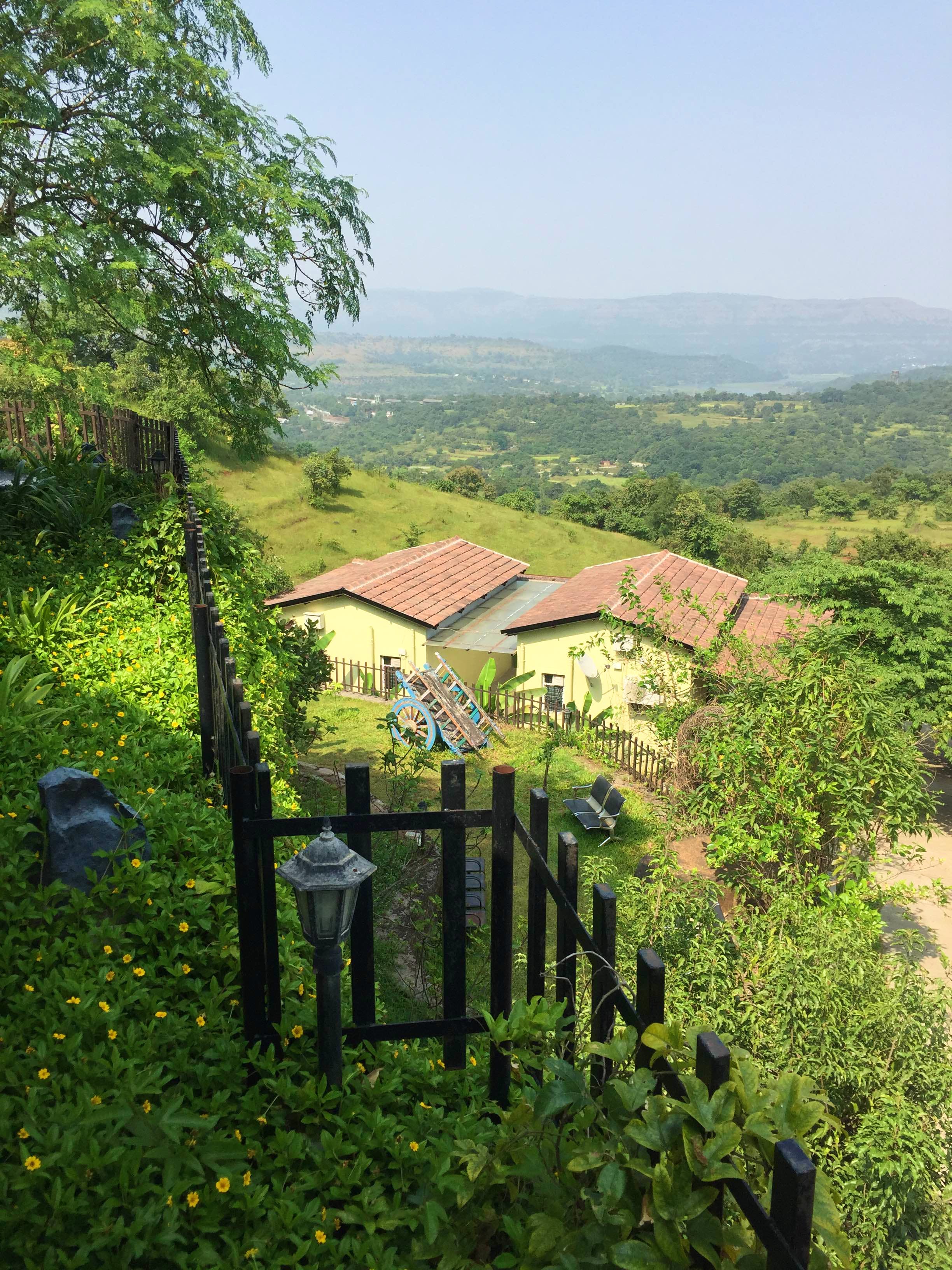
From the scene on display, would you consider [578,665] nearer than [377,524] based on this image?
Yes

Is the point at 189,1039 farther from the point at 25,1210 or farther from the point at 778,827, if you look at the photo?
the point at 778,827

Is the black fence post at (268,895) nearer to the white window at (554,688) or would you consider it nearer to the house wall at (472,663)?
the white window at (554,688)

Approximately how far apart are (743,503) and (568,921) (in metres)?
86.1

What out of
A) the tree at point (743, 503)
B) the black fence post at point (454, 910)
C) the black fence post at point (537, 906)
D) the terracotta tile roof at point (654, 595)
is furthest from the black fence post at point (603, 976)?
the tree at point (743, 503)

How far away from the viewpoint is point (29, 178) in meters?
13.1

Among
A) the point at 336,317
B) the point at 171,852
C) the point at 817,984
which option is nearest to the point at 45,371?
the point at 336,317

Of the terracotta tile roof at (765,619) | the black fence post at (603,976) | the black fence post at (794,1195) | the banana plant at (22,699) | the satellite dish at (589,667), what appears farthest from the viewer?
the satellite dish at (589,667)

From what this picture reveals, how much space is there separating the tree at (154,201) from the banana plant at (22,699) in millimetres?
8452

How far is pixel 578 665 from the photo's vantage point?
23.4 metres

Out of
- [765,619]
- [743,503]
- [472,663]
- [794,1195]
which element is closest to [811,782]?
[794,1195]

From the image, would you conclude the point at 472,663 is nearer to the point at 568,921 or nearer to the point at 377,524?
the point at 568,921

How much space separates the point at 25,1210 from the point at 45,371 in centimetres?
1278

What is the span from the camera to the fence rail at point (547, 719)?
19938 mm

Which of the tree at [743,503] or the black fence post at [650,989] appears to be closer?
the black fence post at [650,989]
